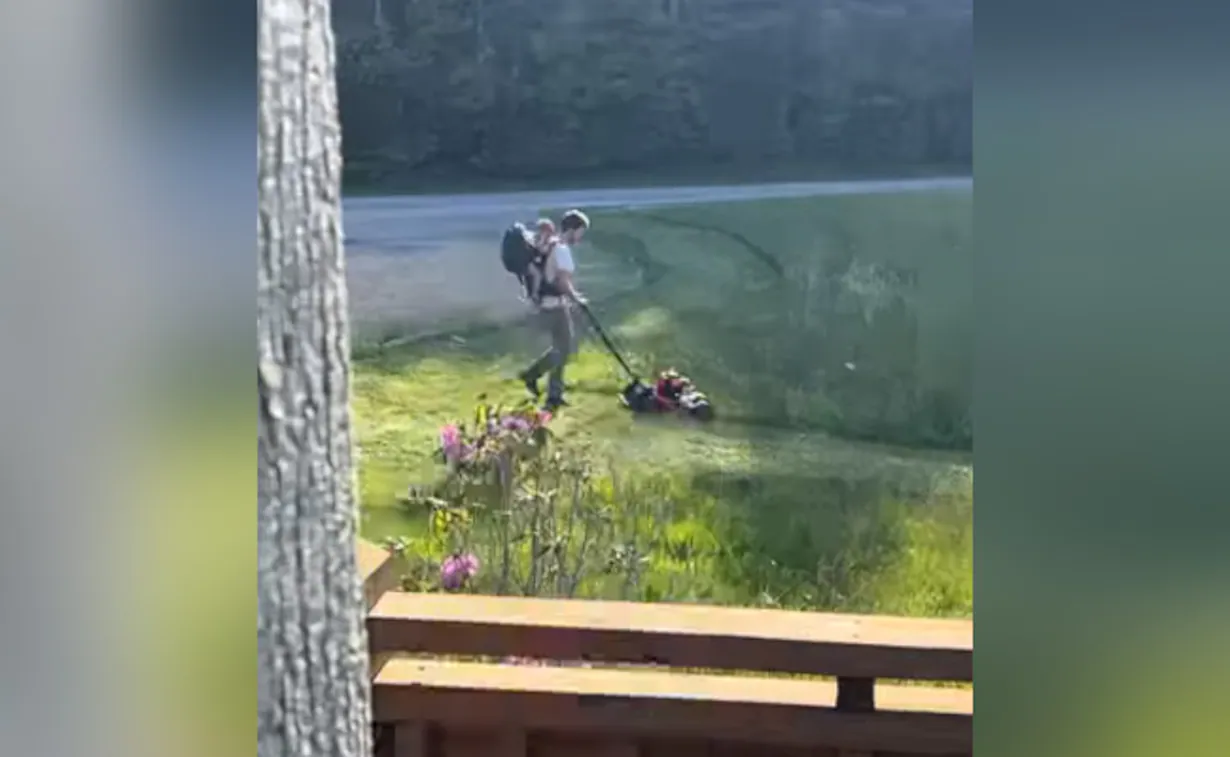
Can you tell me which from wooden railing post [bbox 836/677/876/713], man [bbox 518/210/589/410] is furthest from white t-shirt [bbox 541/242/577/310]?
wooden railing post [bbox 836/677/876/713]

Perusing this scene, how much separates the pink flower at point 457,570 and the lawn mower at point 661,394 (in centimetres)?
25

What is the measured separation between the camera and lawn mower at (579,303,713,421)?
1279 millimetres

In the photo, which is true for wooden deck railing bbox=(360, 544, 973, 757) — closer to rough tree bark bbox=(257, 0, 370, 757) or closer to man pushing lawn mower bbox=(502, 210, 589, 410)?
rough tree bark bbox=(257, 0, 370, 757)

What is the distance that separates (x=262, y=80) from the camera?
1274 millimetres

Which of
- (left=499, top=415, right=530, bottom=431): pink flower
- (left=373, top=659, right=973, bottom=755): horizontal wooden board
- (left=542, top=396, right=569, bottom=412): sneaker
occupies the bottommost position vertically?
(left=373, top=659, right=973, bottom=755): horizontal wooden board

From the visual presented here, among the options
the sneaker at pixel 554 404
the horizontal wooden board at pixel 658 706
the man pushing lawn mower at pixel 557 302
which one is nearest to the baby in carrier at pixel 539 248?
the man pushing lawn mower at pixel 557 302

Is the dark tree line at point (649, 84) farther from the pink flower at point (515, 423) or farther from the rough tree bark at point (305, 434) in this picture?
the pink flower at point (515, 423)

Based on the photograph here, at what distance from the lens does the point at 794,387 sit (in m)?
1.26

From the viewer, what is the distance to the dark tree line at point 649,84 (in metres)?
1.23

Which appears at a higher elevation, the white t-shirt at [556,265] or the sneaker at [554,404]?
the white t-shirt at [556,265]

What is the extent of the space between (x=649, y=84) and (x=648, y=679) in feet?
2.11
